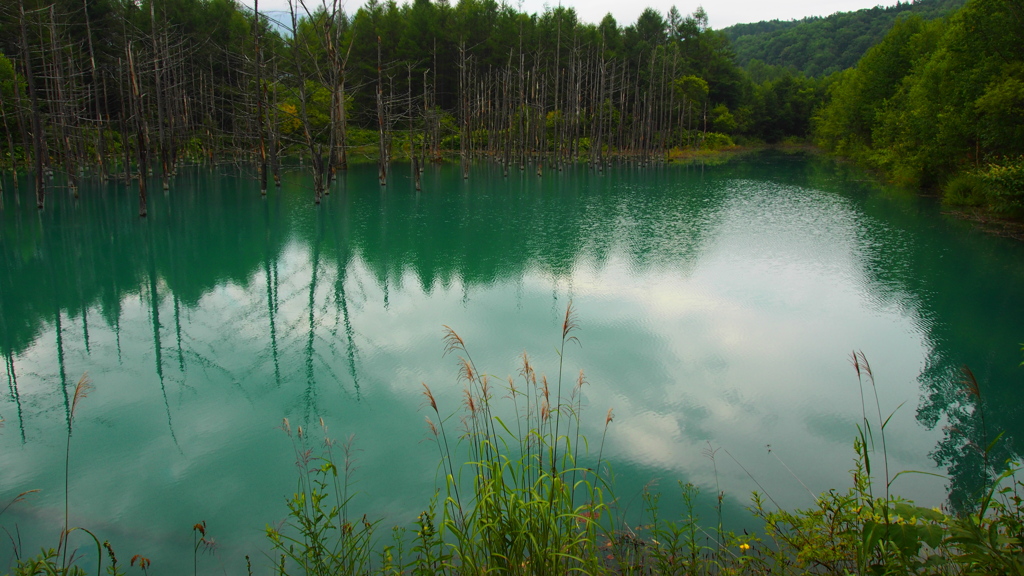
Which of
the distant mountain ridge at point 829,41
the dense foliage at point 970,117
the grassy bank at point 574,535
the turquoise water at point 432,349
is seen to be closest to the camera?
the grassy bank at point 574,535

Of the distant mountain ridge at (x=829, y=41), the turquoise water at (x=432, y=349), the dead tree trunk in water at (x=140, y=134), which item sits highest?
the distant mountain ridge at (x=829, y=41)

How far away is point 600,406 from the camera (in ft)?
19.7

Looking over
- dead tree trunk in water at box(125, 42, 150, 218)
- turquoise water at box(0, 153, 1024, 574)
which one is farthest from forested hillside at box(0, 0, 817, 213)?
turquoise water at box(0, 153, 1024, 574)

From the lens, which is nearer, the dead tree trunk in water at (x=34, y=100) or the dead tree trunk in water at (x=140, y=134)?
the dead tree trunk in water at (x=34, y=100)

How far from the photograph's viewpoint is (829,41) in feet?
308

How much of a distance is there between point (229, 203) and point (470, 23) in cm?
3095

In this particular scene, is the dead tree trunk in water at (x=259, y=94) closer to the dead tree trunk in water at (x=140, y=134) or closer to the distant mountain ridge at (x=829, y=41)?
the dead tree trunk in water at (x=140, y=134)

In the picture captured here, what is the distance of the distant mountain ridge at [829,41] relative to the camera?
8675cm

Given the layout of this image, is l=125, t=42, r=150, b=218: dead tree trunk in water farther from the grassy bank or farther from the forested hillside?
the grassy bank

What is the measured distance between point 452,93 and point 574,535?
4406 centimetres

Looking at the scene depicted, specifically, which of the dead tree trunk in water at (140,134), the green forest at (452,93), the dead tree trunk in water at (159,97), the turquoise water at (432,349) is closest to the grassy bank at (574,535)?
the turquoise water at (432,349)

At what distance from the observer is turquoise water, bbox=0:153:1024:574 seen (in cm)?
471

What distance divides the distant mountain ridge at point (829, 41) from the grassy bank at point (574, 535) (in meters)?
93.0

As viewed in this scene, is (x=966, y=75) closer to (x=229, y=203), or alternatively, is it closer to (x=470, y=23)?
(x=229, y=203)
